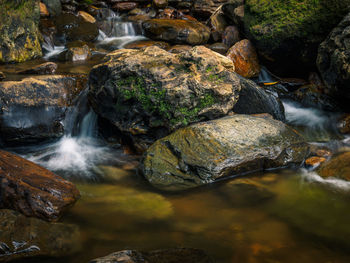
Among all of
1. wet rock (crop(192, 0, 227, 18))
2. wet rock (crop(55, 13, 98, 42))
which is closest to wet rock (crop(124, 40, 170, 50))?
wet rock (crop(55, 13, 98, 42))

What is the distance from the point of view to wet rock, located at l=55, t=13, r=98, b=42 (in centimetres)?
1146

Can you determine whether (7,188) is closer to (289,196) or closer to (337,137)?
(289,196)

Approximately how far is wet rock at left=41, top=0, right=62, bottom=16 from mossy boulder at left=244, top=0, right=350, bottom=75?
8.08 m

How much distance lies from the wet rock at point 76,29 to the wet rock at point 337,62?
7.87 metres

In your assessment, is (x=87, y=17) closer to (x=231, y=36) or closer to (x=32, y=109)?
(x=231, y=36)

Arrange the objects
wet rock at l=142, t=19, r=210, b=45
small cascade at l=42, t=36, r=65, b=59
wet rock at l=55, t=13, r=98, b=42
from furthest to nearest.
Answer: wet rock at l=55, t=13, r=98, b=42 < wet rock at l=142, t=19, r=210, b=45 < small cascade at l=42, t=36, r=65, b=59

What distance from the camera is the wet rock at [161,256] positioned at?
274 centimetres

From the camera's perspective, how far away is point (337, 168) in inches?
192

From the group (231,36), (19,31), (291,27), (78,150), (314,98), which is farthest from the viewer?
(231,36)

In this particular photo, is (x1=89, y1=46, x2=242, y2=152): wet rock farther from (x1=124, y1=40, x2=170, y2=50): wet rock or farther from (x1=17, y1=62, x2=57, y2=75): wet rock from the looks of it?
(x1=124, y1=40, x2=170, y2=50): wet rock

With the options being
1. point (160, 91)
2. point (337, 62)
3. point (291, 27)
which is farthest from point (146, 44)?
point (337, 62)

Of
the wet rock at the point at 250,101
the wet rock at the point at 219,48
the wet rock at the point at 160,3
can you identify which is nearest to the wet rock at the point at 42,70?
the wet rock at the point at 250,101

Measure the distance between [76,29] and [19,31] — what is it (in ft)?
9.36

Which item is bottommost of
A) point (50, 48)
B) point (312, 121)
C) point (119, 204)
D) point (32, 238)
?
point (119, 204)
